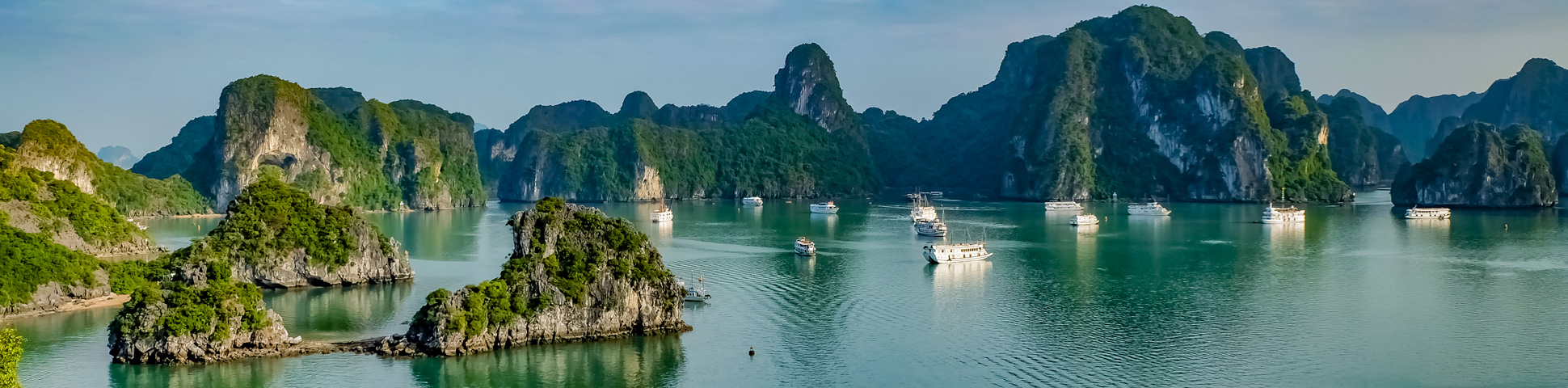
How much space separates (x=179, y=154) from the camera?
518 feet

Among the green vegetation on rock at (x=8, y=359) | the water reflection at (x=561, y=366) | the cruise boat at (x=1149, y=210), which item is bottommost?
the water reflection at (x=561, y=366)

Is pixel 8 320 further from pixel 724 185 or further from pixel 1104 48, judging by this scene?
pixel 1104 48

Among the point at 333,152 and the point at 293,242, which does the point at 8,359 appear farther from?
the point at 333,152

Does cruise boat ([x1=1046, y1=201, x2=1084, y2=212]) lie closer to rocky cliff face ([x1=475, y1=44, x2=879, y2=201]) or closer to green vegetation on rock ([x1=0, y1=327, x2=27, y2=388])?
rocky cliff face ([x1=475, y1=44, x2=879, y2=201])

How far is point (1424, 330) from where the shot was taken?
140ft

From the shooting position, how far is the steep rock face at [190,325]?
34.7 m

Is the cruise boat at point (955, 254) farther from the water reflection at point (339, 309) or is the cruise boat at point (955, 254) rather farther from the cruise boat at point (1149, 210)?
the cruise boat at point (1149, 210)

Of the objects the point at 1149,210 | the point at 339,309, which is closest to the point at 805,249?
the point at 339,309

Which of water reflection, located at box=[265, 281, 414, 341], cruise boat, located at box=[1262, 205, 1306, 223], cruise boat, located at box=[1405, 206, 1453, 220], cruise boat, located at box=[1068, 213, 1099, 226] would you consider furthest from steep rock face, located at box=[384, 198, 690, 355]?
cruise boat, located at box=[1405, 206, 1453, 220]

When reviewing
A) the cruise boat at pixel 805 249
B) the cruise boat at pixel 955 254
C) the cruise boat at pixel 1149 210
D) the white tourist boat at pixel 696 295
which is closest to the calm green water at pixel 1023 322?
the cruise boat at pixel 955 254

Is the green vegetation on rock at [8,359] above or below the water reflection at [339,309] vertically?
above

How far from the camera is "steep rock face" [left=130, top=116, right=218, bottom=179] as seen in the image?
151m

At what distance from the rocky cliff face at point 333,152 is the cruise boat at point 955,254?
78.8 m

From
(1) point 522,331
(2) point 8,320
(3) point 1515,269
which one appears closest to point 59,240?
(2) point 8,320
